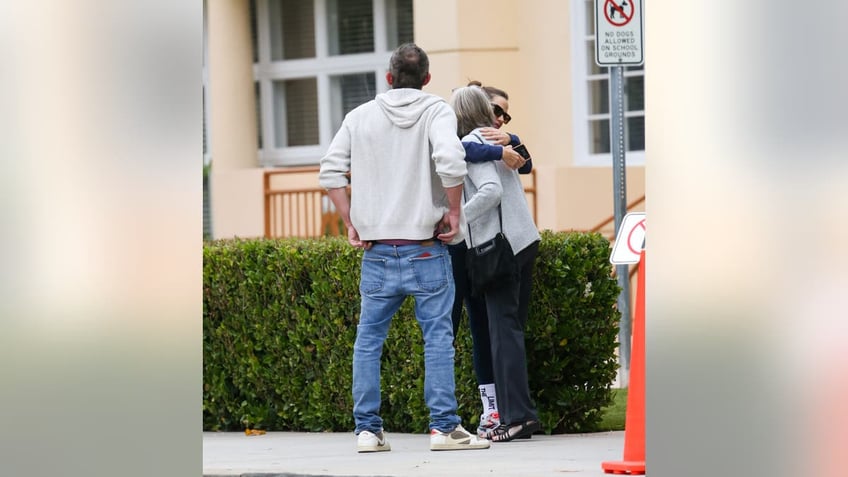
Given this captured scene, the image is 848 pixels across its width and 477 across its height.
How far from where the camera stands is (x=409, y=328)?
806 centimetres

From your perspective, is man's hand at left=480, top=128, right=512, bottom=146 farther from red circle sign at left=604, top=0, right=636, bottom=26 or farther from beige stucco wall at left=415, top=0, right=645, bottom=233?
beige stucco wall at left=415, top=0, right=645, bottom=233

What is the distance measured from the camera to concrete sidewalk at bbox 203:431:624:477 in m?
6.51

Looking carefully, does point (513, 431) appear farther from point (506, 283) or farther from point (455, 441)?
point (506, 283)

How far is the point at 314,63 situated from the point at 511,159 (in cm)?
893

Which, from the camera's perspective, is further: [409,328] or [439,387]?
[409,328]

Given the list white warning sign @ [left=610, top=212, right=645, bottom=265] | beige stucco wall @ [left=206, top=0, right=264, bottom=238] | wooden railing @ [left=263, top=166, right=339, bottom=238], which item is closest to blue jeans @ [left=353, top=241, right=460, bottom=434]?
white warning sign @ [left=610, top=212, right=645, bottom=265]

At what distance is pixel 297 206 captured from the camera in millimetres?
14906

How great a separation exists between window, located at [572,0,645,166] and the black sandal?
6.69 m

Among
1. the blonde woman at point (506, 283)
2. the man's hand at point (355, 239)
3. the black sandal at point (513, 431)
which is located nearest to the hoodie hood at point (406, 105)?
the blonde woman at point (506, 283)

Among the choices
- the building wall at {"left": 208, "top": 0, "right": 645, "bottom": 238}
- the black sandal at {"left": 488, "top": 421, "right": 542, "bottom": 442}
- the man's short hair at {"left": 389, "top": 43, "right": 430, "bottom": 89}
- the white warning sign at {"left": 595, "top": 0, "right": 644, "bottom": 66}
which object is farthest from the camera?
the building wall at {"left": 208, "top": 0, "right": 645, "bottom": 238}

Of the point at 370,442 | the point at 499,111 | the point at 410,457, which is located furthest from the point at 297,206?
the point at 410,457
